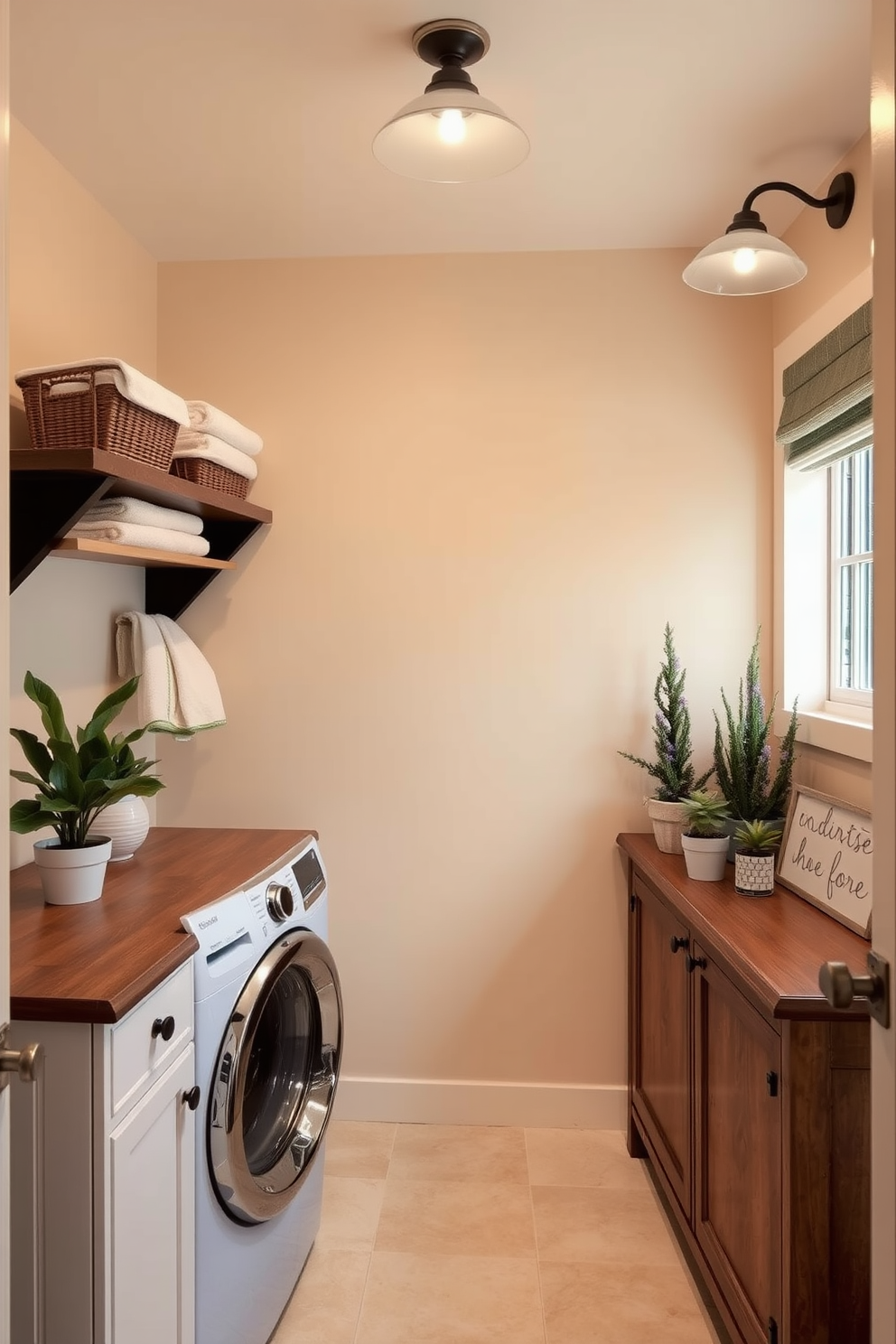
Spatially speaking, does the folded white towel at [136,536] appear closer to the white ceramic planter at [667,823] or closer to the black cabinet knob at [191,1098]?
the black cabinet knob at [191,1098]

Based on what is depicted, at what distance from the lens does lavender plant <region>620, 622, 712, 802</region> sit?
8.61ft

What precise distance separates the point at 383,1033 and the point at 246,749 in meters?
0.92

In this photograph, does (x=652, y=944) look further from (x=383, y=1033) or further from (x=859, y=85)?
(x=859, y=85)

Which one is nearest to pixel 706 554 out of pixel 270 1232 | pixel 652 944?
pixel 652 944

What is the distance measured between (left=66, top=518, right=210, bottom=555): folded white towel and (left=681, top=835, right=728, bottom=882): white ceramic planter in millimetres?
1404

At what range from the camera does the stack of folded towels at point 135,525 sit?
2045 mm

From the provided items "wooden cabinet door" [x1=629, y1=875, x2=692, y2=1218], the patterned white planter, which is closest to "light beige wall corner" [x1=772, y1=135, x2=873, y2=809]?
the patterned white planter

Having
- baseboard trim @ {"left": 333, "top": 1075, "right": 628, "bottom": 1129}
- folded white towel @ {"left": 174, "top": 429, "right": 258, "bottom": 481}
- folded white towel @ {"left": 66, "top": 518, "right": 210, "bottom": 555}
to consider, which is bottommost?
baseboard trim @ {"left": 333, "top": 1075, "right": 628, "bottom": 1129}

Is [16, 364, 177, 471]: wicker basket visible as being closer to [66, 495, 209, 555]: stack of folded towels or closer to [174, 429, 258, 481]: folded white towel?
[66, 495, 209, 555]: stack of folded towels

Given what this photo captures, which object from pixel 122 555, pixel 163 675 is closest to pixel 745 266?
pixel 122 555

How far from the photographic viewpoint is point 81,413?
73.7 inches

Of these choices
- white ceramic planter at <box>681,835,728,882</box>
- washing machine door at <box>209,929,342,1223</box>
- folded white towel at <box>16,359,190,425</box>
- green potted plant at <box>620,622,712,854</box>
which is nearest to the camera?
washing machine door at <box>209,929,342,1223</box>

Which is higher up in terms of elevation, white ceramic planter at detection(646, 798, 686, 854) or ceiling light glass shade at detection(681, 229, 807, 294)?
ceiling light glass shade at detection(681, 229, 807, 294)

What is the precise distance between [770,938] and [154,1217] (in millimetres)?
1168
